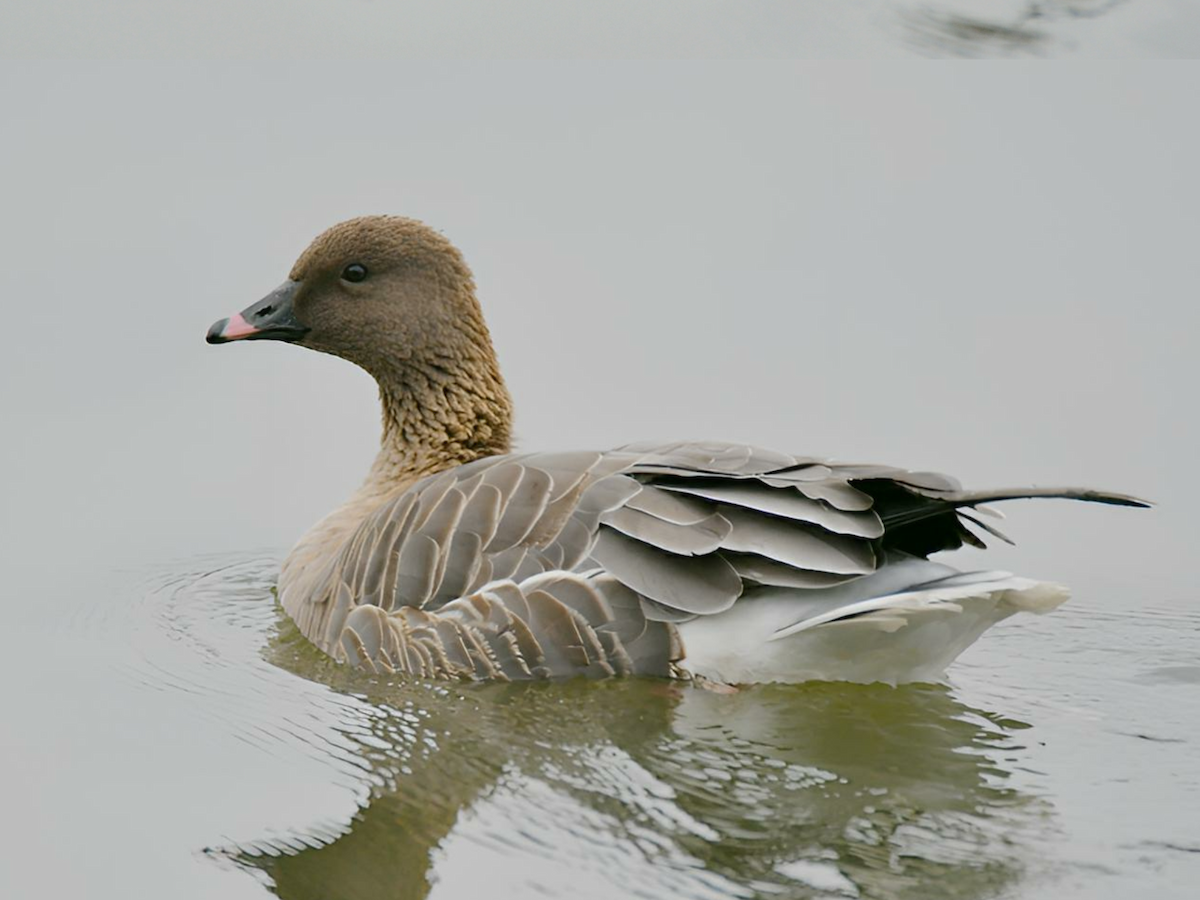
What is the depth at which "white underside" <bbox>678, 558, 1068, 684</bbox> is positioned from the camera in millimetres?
5367

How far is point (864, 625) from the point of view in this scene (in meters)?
5.46

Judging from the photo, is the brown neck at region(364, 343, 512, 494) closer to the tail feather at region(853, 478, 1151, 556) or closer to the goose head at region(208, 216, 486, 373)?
the goose head at region(208, 216, 486, 373)

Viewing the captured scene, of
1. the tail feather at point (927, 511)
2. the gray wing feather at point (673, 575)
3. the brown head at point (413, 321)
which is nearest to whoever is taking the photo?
the tail feather at point (927, 511)

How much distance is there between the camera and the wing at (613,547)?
18.3 feet

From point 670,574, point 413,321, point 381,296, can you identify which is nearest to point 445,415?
point 413,321

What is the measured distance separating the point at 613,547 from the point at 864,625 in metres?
0.92

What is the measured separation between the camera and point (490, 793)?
5086mm

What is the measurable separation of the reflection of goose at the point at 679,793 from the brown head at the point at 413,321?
1.49m

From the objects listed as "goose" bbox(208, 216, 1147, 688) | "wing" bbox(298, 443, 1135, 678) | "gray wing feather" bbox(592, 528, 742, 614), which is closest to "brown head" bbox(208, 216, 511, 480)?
"goose" bbox(208, 216, 1147, 688)

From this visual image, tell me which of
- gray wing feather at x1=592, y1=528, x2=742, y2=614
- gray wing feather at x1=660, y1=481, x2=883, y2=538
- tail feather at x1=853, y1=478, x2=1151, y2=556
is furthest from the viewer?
gray wing feather at x1=592, y1=528, x2=742, y2=614

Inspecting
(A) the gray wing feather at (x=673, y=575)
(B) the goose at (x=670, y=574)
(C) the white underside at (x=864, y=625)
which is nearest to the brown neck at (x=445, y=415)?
(B) the goose at (x=670, y=574)

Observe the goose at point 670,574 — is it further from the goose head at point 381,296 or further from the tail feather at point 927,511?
the goose head at point 381,296

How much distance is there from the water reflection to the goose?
0.14 m

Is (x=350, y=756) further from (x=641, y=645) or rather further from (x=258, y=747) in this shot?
(x=641, y=645)
